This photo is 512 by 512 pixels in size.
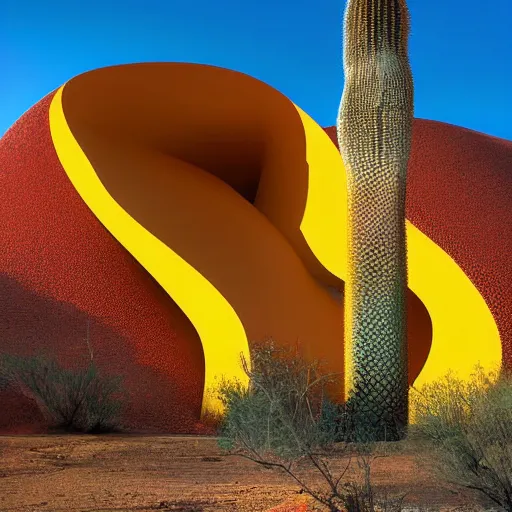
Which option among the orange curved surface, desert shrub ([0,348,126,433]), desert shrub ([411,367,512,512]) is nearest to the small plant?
desert shrub ([0,348,126,433])

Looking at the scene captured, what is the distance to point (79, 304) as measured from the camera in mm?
10695

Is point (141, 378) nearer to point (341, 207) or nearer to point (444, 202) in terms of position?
point (341, 207)

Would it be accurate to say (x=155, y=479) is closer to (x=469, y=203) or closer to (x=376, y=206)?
(x=376, y=206)

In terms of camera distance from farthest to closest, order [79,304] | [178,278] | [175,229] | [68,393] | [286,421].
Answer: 1. [175,229]
2. [79,304]
3. [178,278]
4. [68,393]
5. [286,421]

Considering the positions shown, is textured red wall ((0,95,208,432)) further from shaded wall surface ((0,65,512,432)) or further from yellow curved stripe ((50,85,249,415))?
yellow curved stripe ((50,85,249,415))

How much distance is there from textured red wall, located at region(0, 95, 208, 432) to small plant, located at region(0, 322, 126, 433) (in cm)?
44

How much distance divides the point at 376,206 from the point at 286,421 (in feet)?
12.2

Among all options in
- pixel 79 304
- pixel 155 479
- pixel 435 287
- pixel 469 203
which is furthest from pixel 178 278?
pixel 155 479

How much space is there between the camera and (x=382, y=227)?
25.4ft

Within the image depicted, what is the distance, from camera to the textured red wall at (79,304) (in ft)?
31.9

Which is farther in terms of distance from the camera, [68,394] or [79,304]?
[79,304]

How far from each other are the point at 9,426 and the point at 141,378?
6.54ft

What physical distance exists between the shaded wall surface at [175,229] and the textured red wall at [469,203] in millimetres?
33

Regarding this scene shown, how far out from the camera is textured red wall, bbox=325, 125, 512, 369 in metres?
9.39
